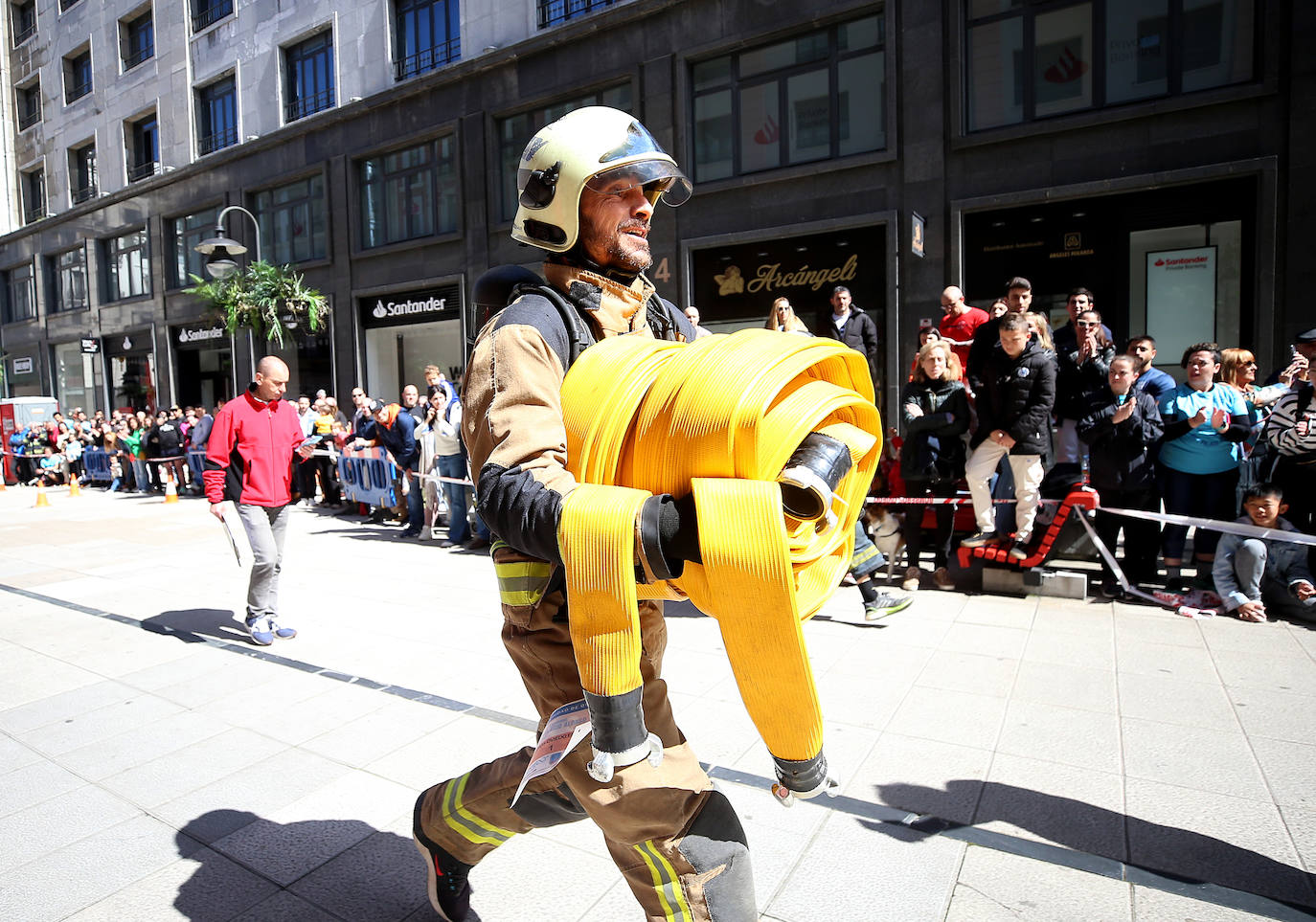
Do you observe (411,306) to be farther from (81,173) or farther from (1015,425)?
(81,173)

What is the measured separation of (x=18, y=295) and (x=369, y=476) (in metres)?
31.8

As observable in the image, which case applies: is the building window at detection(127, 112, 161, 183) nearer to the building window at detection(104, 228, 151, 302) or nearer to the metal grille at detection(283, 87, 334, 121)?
the building window at detection(104, 228, 151, 302)

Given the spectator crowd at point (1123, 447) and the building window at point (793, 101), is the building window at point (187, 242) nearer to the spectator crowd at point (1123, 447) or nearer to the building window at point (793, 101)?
the building window at point (793, 101)

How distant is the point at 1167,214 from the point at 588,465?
11.9m

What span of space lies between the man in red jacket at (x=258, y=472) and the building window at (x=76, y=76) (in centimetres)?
3195

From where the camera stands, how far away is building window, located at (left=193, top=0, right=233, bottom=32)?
23125 millimetres

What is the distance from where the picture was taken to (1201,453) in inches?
252

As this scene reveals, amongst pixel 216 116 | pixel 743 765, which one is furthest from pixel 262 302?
pixel 743 765

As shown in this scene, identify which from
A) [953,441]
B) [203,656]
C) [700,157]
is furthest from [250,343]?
[953,441]

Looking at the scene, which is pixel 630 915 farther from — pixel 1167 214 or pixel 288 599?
pixel 1167 214

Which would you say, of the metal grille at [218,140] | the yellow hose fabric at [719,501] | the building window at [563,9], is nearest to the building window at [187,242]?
the metal grille at [218,140]

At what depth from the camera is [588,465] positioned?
1.58 m

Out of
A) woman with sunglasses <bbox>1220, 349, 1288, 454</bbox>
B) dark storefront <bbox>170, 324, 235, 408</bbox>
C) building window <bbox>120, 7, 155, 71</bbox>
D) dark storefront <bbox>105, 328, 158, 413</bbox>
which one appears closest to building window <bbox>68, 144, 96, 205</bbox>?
building window <bbox>120, 7, 155, 71</bbox>

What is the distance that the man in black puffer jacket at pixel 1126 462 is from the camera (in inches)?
253
